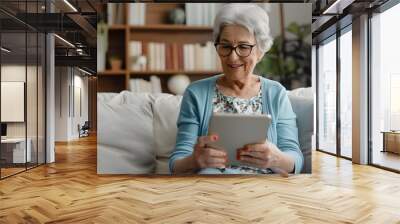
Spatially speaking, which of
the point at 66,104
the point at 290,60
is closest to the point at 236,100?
the point at 290,60

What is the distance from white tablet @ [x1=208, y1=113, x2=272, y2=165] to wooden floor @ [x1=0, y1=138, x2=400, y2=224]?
0.57m

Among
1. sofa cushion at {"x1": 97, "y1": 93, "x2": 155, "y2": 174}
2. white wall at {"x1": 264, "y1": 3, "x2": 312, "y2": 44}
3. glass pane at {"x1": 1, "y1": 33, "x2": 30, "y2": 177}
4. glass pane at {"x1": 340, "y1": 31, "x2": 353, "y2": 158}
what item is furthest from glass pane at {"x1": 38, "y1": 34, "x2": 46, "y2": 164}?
glass pane at {"x1": 340, "y1": 31, "x2": 353, "y2": 158}

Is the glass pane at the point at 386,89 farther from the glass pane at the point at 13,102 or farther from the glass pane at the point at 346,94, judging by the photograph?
the glass pane at the point at 13,102

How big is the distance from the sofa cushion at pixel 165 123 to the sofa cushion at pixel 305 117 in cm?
151

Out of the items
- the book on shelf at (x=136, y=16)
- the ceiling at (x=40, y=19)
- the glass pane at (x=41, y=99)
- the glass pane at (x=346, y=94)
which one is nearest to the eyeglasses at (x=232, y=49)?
the book on shelf at (x=136, y=16)

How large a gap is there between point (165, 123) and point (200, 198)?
120cm

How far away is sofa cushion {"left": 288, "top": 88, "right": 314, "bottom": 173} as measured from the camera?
555 centimetres

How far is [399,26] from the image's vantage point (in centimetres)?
692

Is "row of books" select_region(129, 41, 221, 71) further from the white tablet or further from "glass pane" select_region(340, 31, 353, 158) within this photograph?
"glass pane" select_region(340, 31, 353, 158)

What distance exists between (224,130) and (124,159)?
1.47 metres

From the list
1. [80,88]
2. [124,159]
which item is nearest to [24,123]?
[124,159]

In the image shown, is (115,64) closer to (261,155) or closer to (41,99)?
(261,155)

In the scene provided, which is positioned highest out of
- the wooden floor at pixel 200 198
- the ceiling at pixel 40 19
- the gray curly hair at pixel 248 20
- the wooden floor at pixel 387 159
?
the ceiling at pixel 40 19

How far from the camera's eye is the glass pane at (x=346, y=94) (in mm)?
8604
